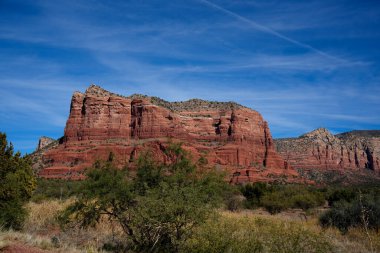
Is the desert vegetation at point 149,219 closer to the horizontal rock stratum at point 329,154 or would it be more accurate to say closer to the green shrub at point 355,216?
the green shrub at point 355,216

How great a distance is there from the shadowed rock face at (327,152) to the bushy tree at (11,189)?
144m

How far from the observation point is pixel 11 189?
1448 centimetres

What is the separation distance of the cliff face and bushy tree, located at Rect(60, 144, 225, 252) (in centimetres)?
7169

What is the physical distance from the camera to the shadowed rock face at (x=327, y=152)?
159375 millimetres

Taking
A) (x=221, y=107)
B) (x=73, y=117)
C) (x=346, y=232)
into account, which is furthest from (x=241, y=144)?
(x=346, y=232)

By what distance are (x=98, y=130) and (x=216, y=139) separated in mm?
34575

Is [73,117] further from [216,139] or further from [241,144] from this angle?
[241,144]

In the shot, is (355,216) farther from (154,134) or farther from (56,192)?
(154,134)

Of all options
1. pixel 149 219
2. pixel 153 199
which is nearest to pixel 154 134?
pixel 153 199

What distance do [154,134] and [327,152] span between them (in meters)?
101

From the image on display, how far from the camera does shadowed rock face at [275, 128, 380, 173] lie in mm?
159375

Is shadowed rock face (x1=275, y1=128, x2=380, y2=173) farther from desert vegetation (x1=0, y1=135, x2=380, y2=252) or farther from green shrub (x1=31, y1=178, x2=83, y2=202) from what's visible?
desert vegetation (x1=0, y1=135, x2=380, y2=252)

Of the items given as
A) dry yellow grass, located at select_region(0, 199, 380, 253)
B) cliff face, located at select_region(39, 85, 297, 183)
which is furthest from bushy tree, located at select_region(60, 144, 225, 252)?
cliff face, located at select_region(39, 85, 297, 183)

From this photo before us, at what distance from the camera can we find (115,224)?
1614 centimetres
